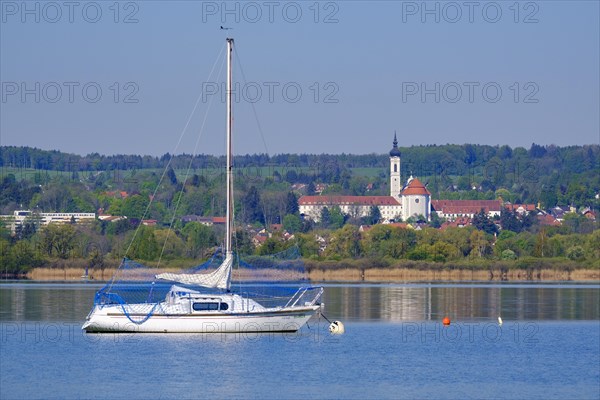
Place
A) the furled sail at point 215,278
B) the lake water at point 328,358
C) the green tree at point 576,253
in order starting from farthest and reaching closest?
1. the green tree at point 576,253
2. the furled sail at point 215,278
3. the lake water at point 328,358

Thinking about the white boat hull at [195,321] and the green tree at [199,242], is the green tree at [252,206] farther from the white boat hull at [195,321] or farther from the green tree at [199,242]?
the white boat hull at [195,321]

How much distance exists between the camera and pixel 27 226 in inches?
5778

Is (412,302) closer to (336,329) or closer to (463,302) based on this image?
(463,302)

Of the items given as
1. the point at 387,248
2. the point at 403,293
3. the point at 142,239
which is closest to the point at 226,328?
the point at 403,293

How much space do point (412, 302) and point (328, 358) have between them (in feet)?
101

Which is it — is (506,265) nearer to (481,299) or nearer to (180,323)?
(481,299)

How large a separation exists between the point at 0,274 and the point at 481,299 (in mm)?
46733

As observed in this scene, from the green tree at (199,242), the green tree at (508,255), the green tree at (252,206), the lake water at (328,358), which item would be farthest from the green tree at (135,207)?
the lake water at (328,358)

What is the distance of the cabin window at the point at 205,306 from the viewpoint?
48.5 meters

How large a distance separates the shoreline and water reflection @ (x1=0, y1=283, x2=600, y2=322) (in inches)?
401

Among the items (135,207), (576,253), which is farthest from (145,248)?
A: (135,207)

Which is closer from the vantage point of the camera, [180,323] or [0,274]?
[180,323]

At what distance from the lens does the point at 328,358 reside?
43.4 metres

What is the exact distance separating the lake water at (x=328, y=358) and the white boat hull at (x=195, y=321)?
37cm
